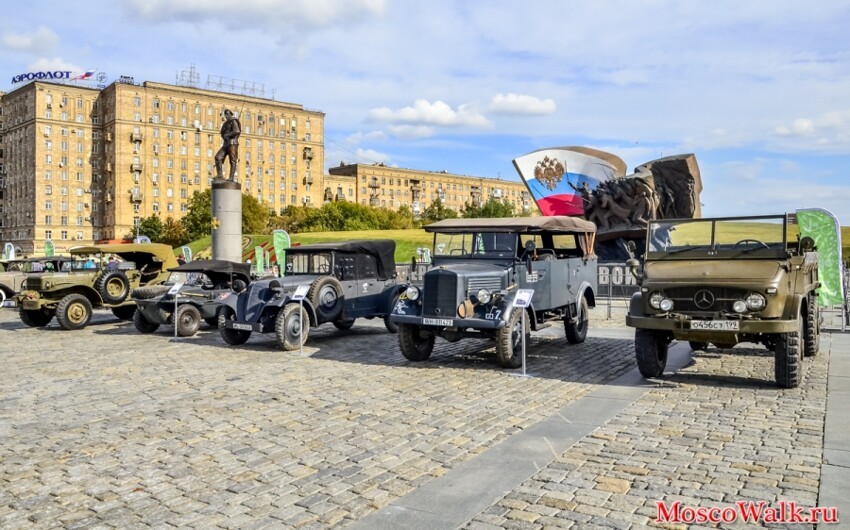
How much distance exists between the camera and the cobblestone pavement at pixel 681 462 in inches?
177

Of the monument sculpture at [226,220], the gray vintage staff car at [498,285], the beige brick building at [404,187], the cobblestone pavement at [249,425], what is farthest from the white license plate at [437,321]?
the beige brick building at [404,187]

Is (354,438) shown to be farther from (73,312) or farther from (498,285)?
(73,312)

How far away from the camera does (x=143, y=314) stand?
15.1 m

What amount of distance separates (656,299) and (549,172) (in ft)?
143

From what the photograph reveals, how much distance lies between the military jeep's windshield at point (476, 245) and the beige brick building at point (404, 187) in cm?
11703

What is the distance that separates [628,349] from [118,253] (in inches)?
528

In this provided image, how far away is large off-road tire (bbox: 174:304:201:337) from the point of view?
14.7 metres

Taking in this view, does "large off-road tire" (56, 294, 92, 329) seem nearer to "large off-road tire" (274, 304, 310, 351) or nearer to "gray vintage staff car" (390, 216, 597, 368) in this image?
"large off-road tire" (274, 304, 310, 351)

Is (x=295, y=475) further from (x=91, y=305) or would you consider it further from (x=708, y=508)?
(x=91, y=305)

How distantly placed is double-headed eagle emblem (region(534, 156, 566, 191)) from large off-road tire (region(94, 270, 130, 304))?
38.2 m

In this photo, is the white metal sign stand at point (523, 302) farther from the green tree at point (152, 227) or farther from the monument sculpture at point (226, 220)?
the green tree at point (152, 227)

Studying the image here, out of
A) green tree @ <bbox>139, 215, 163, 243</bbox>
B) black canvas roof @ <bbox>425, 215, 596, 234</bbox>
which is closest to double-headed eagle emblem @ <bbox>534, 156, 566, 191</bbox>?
black canvas roof @ <bbox>425, 215, 596, 234</bbox>

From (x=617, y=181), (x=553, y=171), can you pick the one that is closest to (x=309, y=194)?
(x=553, y=171)

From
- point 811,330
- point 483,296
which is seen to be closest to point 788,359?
point 811,330
